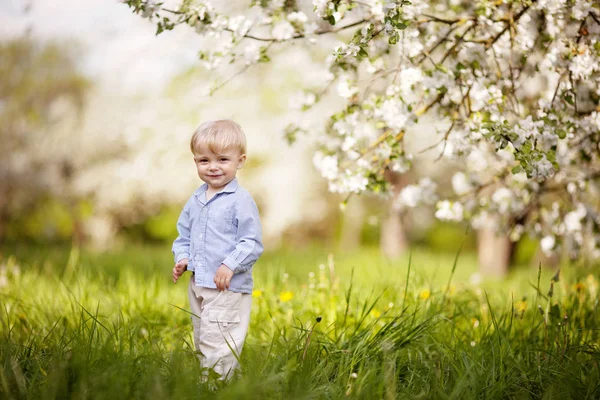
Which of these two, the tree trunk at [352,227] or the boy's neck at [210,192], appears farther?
the tree trunk at [352,227]

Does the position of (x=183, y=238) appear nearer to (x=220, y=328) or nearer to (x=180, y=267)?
(x=180, y=267)

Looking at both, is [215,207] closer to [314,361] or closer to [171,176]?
[314,361]

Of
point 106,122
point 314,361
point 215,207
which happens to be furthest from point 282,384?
point 106,122

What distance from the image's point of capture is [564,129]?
3318 millimetres

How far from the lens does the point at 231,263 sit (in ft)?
9.00

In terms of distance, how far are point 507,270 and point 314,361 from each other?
7424mm

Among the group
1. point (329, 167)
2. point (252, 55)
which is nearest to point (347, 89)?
point (329, 167)

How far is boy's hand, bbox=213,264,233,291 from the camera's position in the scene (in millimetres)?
2730

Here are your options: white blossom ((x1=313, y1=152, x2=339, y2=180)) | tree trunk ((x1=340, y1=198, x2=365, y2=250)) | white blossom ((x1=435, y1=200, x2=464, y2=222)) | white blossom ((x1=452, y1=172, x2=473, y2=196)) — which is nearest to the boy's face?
white blossom ((x1=313, y1=152, x2=339, y2=180))

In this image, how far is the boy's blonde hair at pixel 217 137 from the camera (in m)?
2.84

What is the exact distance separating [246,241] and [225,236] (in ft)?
0.41

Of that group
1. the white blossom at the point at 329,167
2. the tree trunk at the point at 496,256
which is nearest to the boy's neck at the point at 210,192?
the white blossom at the point at 329,167

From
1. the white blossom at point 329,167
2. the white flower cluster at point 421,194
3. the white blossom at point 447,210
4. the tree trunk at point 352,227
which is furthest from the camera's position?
the tree trunk at point 352,227

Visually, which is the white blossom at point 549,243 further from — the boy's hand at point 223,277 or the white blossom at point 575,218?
the boy's hand at point 223,277
